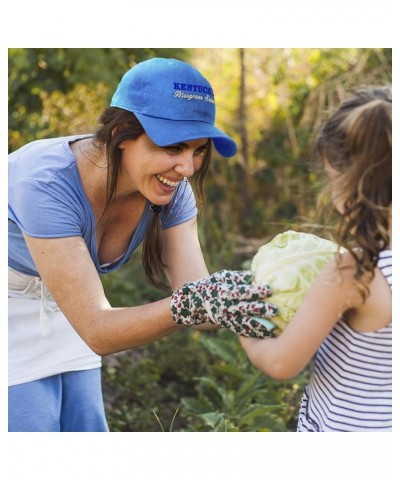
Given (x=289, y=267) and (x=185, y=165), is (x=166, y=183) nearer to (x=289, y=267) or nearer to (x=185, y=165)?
(x=185, y=165)

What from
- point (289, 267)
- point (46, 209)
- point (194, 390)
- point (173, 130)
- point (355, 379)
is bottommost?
point (194, 390)

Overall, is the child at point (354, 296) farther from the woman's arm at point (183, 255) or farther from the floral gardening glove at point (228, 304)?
the woman's arm at point (183, 255)

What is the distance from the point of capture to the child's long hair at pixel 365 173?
2.11 m

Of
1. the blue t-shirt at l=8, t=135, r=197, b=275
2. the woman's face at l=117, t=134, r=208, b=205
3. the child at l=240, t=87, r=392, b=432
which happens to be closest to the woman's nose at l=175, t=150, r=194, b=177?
the woman's face at l=117, t=134, r=208, b=205

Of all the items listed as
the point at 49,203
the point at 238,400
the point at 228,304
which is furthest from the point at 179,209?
the point at 238,400

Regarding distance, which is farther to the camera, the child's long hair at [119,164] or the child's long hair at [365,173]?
the child's long hair at [119,164]

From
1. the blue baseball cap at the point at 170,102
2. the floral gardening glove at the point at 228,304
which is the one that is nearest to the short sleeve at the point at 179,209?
the blue baseball cap at the point at 170,102

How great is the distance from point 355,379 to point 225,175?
187 inches

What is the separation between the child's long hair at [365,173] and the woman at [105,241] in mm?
317

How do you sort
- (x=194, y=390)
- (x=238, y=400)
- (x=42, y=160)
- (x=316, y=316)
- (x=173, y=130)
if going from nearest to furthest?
(x=316, y=316), (x=173, y=130), (x=42, y=160), (x=238, y=400), (x=194, y=390)

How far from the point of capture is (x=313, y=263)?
2242 millimetres

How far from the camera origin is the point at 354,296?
2057 mm
